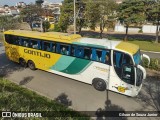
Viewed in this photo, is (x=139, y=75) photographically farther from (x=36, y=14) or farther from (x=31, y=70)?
(x=36, y=14)

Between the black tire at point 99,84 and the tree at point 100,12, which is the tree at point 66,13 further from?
the black tire at point 99,84

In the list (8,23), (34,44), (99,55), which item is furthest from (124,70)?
(8,23)

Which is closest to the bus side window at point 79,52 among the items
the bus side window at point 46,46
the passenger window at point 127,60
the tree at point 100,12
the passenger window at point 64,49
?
the passenger window at point 64,49

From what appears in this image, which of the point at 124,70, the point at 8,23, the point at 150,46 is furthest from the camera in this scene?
the point at 8,23

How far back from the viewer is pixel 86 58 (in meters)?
11.2

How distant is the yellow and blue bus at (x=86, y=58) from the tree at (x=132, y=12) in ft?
60.6

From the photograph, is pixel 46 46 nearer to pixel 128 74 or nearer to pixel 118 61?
pixel 118 61

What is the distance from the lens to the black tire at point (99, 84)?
36.1ft

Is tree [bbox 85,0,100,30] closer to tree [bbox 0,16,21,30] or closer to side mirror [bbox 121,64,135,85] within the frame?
tree [bbox 0,16,21,30]

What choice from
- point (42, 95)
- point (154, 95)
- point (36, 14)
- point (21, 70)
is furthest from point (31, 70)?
point (36, 14)

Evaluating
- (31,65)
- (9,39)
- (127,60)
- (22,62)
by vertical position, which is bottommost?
Result: (31,65)

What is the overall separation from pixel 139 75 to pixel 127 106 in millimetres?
1862

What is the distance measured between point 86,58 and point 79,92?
2231 millimetres

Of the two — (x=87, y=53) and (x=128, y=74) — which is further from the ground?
(x=87, y=53)
